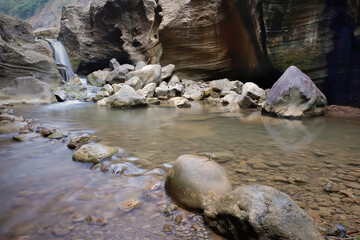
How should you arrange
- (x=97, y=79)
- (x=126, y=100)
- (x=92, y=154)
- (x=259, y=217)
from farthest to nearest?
(x=97, y=79) < (x=126, y=100) < (x=92, y=154) < (x=259, y=217)

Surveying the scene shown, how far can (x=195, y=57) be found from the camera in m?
11.9

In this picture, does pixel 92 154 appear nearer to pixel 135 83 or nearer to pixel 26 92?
pixel 135 83

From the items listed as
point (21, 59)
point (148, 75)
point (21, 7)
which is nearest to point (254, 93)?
point (148, 75)

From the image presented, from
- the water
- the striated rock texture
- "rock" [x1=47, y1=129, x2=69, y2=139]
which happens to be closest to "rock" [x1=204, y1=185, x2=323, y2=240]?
the water

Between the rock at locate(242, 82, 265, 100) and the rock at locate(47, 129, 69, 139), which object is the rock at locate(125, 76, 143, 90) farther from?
the rock at locate(47, 129, 69, 139)

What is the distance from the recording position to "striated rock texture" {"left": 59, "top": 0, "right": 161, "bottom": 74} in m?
14.1

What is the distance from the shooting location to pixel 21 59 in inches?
389

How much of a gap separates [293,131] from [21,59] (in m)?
11.0

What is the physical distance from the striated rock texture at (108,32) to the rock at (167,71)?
183 centimetres

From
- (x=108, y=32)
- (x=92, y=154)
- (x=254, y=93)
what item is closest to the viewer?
(x=92, y=154)

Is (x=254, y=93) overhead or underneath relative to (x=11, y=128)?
underneath

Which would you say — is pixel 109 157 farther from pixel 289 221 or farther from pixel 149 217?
pixel 289 221

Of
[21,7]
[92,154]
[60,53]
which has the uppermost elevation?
[21,7]

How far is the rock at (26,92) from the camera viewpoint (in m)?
8.26
